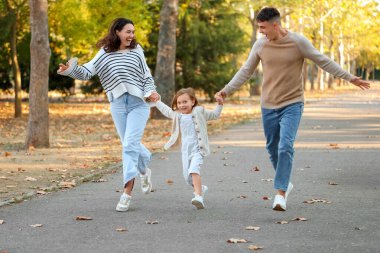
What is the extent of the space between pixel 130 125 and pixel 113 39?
871 mm

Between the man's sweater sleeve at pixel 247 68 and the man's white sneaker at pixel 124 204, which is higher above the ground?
the man's sweater sleeve at pixel 247 68

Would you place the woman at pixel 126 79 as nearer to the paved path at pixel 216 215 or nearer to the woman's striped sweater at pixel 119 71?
the woman's striped sweater at pixel 119 71

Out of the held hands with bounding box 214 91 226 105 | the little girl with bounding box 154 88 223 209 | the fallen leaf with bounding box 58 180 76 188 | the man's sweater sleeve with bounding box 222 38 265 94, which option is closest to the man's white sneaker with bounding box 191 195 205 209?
the little girl with bounding box 154 88 223 209

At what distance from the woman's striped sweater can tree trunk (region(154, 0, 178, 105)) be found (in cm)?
1677

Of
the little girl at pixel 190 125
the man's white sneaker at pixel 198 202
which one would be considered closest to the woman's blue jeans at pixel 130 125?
the little girl at pixel 190 125

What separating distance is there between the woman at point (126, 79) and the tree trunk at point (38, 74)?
8.15 m

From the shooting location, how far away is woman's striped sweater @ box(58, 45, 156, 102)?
876 cm

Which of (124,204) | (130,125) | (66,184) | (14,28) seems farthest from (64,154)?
(14,28)

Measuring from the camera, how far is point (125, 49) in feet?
29.0

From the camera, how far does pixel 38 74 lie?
16.9 meters

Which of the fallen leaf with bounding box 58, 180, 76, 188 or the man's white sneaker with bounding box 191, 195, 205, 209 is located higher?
the man's white sneaker with bounding box 191, 195, 205, 209

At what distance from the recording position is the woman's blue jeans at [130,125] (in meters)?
8.73

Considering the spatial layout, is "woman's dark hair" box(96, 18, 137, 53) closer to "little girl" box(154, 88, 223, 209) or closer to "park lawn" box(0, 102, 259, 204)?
"little girl" box(154, 88, 223, 209)

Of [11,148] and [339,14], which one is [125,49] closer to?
[11,148]
